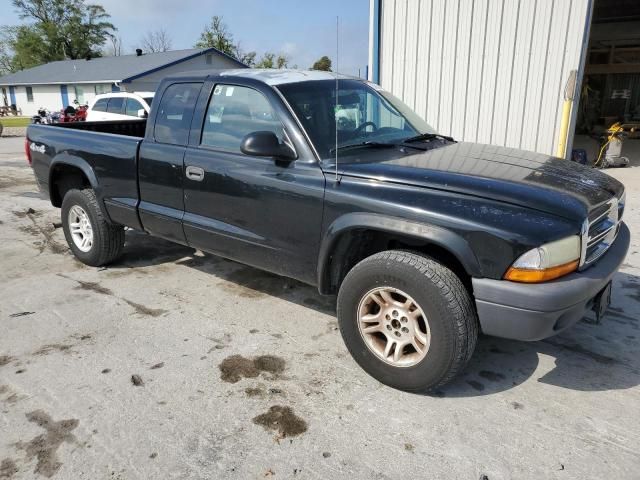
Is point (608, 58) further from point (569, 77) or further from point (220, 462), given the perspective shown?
point (220, 462)

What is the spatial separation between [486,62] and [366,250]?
23.4 feet

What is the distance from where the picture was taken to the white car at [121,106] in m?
13.2

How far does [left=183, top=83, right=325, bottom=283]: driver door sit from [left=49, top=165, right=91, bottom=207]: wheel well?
1.80 meters

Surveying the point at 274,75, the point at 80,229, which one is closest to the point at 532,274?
the point at 274,75

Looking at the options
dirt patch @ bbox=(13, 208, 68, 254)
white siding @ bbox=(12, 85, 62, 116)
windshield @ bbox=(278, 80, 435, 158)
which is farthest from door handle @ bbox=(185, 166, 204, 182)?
white siding @ bbox=(12, 85, 62, 116)

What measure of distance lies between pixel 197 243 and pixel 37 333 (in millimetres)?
1350

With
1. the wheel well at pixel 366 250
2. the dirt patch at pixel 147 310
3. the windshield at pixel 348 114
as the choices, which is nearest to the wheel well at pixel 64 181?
the dirt patch at pixel 147 310

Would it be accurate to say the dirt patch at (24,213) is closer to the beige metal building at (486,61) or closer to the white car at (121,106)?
the white car at (121,106)

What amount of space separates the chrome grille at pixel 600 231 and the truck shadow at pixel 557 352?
2.63ft

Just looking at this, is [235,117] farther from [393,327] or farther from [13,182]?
[13,182]

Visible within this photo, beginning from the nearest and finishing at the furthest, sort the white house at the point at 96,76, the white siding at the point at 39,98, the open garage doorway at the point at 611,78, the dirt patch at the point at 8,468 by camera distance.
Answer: the dirt patch at the point at 8,468, the open garage doorway at the point at 611,78, the white house at the point at 96,76, the white siding at the point at 39,98

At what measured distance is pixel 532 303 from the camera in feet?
8.20

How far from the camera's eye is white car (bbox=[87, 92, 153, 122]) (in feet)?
43.2

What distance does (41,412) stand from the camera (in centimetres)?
279
